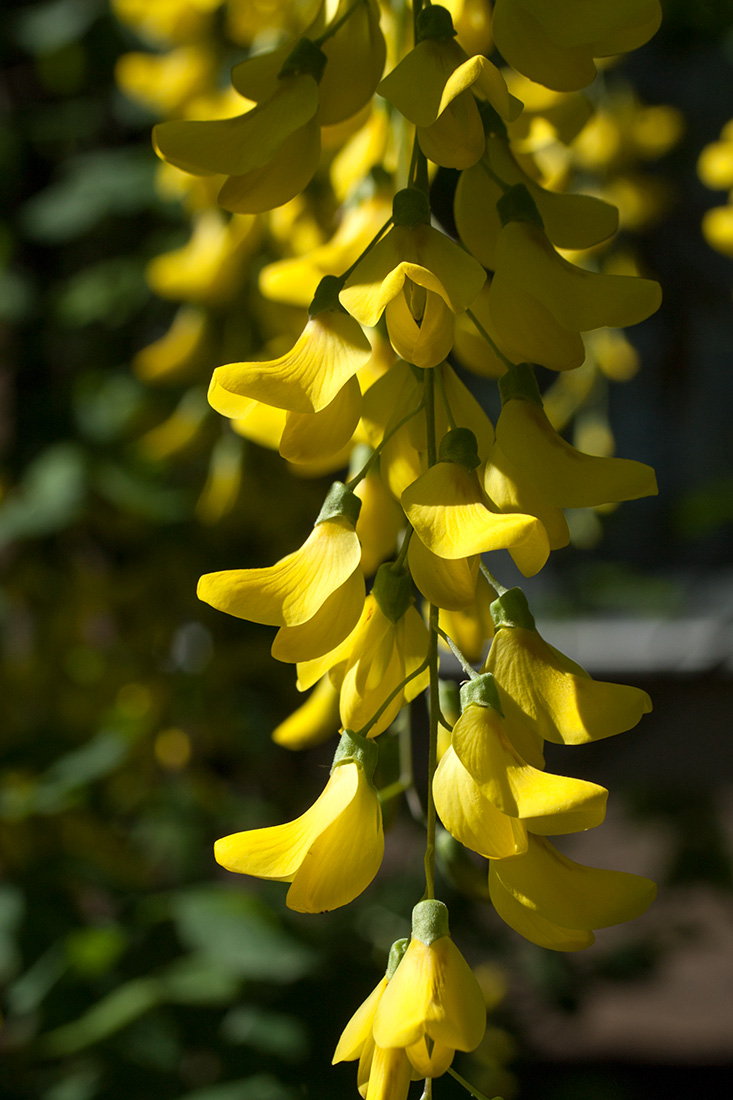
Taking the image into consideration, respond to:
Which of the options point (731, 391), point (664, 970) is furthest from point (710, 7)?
point (731, 391)

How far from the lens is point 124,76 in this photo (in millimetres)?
961

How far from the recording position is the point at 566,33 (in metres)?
0.34

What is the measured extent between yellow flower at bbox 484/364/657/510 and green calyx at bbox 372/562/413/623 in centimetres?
4

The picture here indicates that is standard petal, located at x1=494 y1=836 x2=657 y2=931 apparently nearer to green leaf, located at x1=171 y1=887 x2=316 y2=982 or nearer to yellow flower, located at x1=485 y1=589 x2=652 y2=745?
yellow flower, located at x1=485 y1=589 x2=652 y2=745

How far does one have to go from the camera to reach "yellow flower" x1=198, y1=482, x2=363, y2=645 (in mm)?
317

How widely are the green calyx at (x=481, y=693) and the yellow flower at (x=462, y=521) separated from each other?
4cm

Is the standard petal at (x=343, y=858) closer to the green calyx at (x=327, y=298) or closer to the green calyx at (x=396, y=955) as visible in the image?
the green calyx at (x=396, y=955)

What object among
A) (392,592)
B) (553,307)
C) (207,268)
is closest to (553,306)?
(553,307)

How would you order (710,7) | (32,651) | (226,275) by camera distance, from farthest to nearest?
(32,651)
(226,275)
(710,7)

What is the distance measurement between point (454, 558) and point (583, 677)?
0.06 m

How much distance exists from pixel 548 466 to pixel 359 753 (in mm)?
110

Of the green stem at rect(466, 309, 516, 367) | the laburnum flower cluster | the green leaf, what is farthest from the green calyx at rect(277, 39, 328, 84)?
the green leaf

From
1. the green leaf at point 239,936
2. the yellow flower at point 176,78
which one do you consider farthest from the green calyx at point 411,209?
the yellow flower at point 176,78

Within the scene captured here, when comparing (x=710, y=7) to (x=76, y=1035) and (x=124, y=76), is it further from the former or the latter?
(x=76, y=1035)
